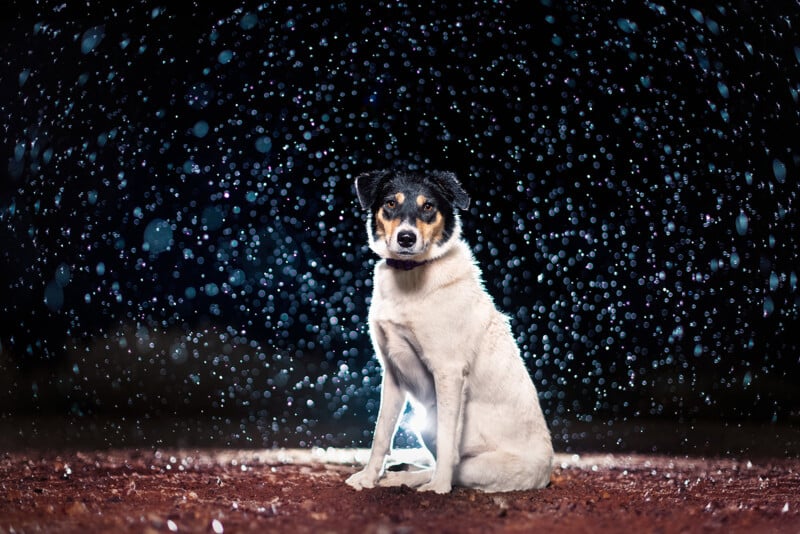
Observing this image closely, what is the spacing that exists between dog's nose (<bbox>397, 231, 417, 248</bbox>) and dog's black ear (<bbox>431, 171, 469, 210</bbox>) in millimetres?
330

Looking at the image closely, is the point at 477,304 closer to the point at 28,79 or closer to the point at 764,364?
the point at 764,364

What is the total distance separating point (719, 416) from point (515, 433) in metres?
2.29

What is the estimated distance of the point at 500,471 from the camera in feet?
10.1

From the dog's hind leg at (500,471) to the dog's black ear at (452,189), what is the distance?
1.08 meters

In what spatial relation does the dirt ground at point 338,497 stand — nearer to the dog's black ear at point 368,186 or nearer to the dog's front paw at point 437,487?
the dog's front paw at point 437,487

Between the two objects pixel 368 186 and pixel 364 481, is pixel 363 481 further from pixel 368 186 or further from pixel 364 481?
pixel 368 186

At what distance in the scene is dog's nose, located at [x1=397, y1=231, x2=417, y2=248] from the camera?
2.98 meters

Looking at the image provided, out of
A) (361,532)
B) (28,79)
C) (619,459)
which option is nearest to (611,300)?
(619,459)

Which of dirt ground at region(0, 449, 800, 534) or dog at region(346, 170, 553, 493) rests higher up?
dog at region(346, 170, 553, 493)

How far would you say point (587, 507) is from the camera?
9.61ft

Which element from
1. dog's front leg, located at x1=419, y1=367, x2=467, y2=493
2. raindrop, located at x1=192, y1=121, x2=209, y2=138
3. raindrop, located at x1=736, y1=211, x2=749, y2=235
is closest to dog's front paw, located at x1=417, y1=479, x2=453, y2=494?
dog's front leg, located at x1=419, y1=367, x2=467, y2=493

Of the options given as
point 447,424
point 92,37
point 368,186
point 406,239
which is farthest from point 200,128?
point 447,424

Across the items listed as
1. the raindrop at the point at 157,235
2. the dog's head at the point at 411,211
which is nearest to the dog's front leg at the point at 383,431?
the dog's head at the point at 411,211

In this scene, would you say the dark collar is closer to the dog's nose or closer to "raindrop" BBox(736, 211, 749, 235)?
the dog's nose
